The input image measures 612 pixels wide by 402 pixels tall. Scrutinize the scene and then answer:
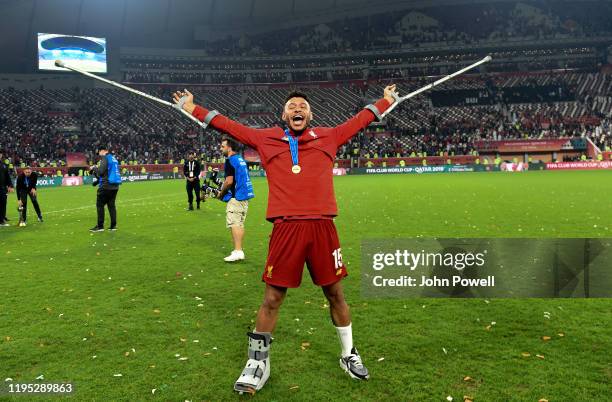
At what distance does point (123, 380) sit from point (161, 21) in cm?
7541

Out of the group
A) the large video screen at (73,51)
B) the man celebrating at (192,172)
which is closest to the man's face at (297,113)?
the man celebrating at (192,172)

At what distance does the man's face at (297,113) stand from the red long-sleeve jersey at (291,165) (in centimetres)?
9

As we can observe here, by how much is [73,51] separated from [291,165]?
2501 inches

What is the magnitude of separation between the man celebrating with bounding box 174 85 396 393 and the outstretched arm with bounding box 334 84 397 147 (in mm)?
104

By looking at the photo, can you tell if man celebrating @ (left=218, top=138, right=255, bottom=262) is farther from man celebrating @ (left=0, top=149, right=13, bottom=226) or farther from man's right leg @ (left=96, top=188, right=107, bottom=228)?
man celebrating @ (left=0, top=149, right=13, bottom=226)

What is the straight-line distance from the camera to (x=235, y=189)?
8.95 m

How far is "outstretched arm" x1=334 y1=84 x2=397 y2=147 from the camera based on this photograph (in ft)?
14.3

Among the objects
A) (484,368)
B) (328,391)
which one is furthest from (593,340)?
(328,391)

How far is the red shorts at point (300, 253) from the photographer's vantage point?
13.0 feet

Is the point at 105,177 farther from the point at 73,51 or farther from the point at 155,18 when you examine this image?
the point at 155,18

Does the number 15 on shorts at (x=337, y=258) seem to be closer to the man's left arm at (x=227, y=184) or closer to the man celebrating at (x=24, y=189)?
the man's left arm at (x=227, y=184)

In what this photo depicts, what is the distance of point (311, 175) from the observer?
407 centimetres

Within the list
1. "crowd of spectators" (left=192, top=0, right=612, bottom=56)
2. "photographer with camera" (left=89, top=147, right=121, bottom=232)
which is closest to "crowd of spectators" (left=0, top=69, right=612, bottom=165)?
"crowd of spectators" (left=192, top=0, right=612, bottom=56)

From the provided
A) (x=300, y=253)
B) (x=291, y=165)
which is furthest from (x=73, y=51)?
(x=300, y=253)
